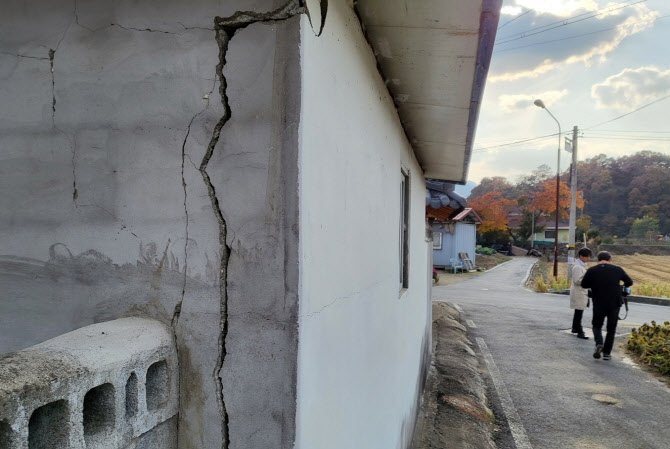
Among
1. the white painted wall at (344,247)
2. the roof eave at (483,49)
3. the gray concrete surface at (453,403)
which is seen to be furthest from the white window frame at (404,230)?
the gray concrete surface at (453,403)

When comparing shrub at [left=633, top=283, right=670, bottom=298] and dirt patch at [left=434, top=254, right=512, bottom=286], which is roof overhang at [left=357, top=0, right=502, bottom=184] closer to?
shrub at [left=633, top=283, right=670, bottom=298]

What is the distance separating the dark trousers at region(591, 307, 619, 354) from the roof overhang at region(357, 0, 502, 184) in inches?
225

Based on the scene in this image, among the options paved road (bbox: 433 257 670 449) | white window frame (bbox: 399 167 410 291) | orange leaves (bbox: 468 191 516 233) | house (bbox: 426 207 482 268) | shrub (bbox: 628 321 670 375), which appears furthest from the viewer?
orange leaves (bbox: 468 191 516 233)

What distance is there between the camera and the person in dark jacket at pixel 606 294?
26.6ft

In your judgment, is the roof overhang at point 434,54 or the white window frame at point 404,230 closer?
the roof overhang at point 434,54

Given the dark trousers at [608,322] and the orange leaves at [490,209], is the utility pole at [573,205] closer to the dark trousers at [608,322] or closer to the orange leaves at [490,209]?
the dark trousers at [608,322]

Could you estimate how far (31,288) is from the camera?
163 centimetres

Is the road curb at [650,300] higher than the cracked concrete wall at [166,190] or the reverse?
the reverse

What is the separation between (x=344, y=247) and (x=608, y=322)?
803 cm

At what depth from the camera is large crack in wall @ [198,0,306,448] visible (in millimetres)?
1413

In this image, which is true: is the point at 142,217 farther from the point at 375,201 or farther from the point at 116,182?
the point at 375,201

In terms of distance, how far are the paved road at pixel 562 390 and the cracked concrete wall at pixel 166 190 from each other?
15.8ft

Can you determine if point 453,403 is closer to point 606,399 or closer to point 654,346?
point 606,399

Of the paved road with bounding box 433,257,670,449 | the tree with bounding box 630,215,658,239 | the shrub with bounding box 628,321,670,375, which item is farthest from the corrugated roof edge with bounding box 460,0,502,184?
the tree with bounding box 630,215,658,239
